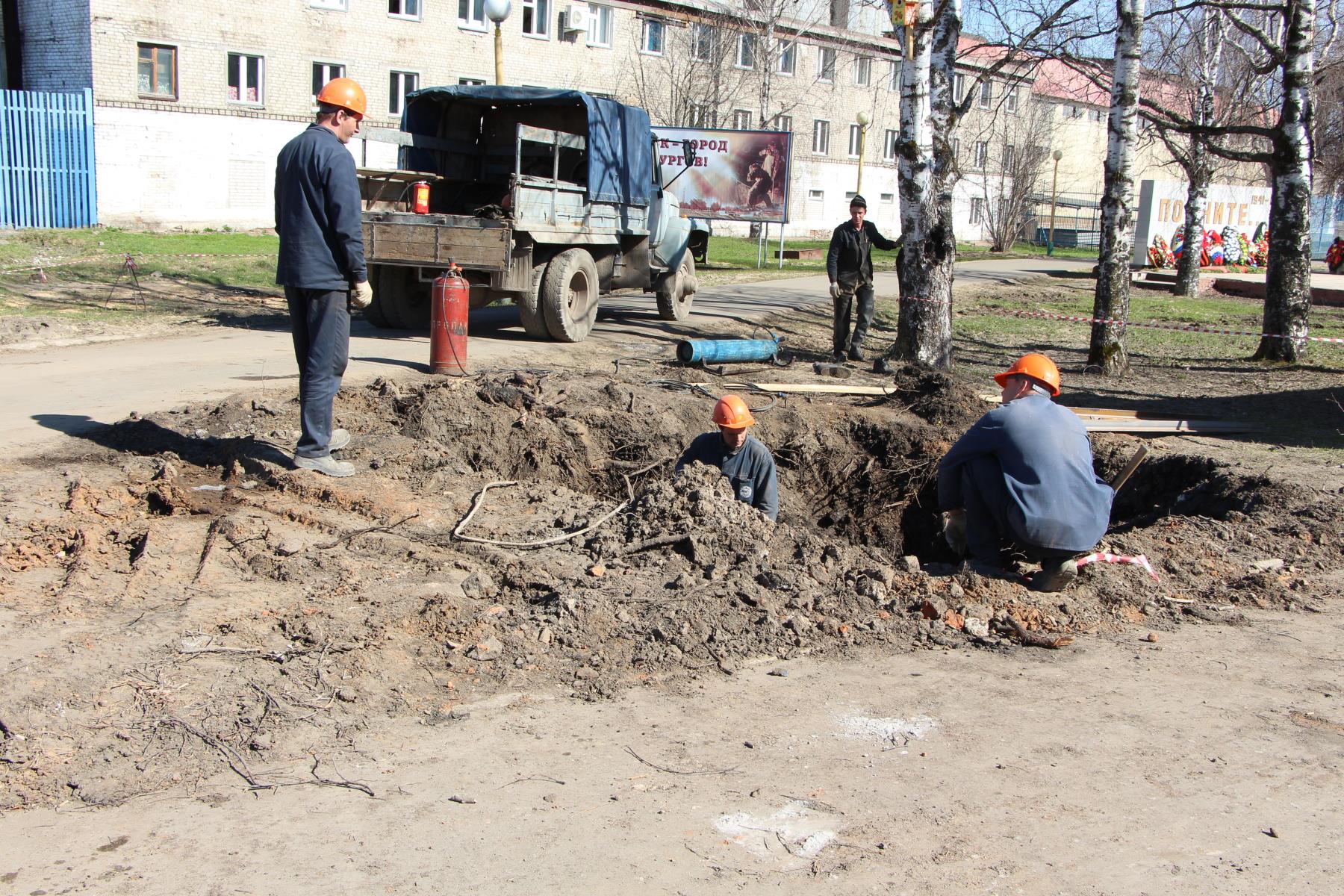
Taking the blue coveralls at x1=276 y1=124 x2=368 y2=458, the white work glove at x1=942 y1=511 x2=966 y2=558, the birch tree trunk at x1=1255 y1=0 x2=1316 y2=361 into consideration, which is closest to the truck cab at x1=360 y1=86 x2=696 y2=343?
the blue coveralls at x1=276 y1=124 x2=368 y2=458

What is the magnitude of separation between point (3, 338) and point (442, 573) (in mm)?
7900

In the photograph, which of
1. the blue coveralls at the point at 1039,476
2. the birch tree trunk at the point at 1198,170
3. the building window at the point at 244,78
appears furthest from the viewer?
the building window at the point at 244,78

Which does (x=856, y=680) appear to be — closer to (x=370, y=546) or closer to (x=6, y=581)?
(x=370, y=546)

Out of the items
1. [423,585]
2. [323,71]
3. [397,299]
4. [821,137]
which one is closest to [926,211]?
[397,299]

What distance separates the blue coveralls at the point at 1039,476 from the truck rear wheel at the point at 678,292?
9.86 meters

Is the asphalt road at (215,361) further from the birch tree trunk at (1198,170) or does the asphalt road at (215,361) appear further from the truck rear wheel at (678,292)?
the birch tree trunk at (1198,170)

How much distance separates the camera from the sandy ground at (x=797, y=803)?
129 inches

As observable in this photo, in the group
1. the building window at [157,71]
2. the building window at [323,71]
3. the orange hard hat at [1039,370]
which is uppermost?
the building window at [323,71]

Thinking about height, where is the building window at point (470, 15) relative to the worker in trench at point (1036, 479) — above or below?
above

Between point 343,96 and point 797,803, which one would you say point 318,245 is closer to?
point 343,96

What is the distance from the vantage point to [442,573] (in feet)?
17.8

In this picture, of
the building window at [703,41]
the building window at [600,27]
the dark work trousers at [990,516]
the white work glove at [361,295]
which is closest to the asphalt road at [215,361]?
the white work glove at [361,295]

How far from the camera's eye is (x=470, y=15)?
3512 centimetres

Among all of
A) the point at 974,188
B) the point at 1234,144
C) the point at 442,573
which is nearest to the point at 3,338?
the point at 442,573
